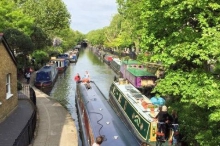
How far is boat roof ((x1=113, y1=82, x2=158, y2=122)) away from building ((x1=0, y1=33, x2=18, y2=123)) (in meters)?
6.59

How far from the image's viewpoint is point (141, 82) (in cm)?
2875

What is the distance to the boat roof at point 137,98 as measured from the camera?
46.8 ft

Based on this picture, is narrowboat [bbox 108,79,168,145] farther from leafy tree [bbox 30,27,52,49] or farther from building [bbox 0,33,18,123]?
leafy tree [bbox 30,27,52,49]

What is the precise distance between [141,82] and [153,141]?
15654 mm

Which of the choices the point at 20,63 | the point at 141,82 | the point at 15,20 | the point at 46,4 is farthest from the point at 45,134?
the point at 46,4

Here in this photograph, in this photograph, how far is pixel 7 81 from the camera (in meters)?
16.9

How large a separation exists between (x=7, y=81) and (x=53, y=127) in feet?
11.6

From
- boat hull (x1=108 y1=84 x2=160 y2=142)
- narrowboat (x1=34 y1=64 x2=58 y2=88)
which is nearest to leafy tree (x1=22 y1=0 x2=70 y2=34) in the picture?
narrowboat (x1=34 y1=64 x2=58 y2=88)

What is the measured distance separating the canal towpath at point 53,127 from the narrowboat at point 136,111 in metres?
3.03

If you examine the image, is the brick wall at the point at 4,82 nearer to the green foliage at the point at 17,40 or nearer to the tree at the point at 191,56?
the tree at the point at 191,56

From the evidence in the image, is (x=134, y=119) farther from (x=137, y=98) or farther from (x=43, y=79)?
(x=43, y=79)

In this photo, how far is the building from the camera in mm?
15305

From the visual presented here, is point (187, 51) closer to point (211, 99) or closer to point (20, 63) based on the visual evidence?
point (211, 99)

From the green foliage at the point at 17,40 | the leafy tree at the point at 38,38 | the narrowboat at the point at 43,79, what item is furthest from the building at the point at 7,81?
the leafy tree at the point at 38,38
